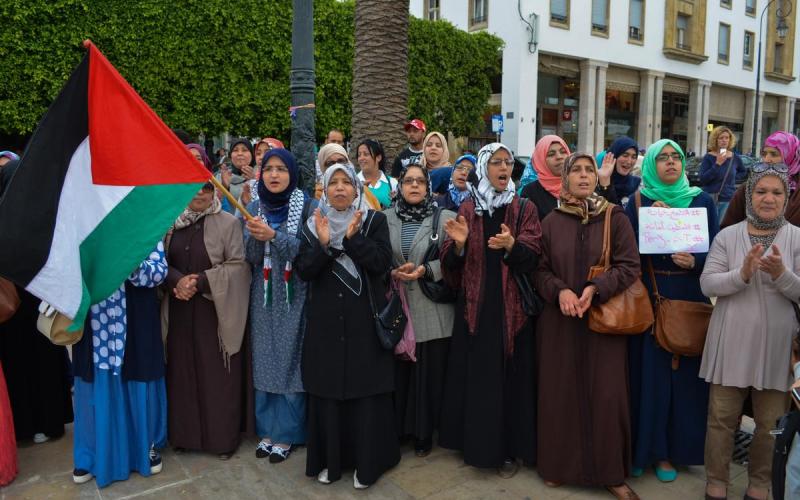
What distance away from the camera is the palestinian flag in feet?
10.6

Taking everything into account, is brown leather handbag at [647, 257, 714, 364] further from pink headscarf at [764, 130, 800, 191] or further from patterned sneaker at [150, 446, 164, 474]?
patterned sneaker at [150, 446, 164, 474]

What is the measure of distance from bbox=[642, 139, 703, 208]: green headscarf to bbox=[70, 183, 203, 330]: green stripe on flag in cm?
274

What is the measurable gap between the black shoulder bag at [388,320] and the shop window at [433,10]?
92.4 feet

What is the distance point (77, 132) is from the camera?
3357 millimetres

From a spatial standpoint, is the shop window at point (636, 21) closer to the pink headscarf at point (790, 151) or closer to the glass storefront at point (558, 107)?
the glass storefront at point (558, 107)

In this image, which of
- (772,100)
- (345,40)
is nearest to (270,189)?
(345,40)

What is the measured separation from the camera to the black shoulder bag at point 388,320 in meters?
3.67

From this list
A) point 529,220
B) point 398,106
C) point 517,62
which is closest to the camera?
point 529,220

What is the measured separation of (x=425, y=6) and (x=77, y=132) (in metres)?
29.4

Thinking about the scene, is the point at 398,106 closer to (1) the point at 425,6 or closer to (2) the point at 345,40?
(2) the point at 345,40

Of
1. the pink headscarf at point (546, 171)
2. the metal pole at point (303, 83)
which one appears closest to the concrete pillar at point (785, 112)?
the pink headscarf at point (546, 171)

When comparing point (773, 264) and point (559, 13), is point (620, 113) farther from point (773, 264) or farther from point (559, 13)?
point (773, 264)

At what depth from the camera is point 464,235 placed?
366 cm

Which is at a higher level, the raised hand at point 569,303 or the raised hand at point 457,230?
the raised hand at point 457,230
